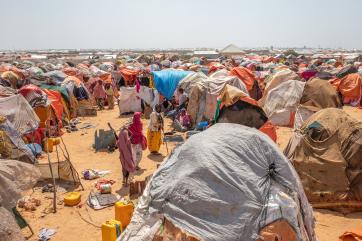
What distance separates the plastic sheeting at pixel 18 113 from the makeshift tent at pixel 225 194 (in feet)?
23.2

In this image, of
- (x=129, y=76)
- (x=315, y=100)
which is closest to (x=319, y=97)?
(x=315, y=100)

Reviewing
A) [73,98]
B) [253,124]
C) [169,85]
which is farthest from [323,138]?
[73,98]

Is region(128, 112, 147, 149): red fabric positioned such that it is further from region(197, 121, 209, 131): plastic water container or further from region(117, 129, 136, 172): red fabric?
region(197, 121, 209, 131): plastic water container

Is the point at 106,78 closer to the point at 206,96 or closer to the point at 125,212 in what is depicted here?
the point at 206,96

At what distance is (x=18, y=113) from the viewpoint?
1004cm

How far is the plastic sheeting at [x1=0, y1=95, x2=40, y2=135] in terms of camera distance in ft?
32.6

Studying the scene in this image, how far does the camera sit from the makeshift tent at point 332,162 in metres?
7.14

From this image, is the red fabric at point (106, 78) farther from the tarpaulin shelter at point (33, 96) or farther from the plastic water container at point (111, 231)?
the plastic water container at point (111, 231)

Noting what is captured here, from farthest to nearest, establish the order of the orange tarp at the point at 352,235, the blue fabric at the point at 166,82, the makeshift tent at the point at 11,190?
1. the blue fabric at the point at 166,82
2. the orange tarp at the point at 352,235
3. the makeshift tent at the point at 11,190

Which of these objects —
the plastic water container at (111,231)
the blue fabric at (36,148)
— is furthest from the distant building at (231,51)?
the plastic water container at (111,231)

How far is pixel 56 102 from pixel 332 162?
11584mm

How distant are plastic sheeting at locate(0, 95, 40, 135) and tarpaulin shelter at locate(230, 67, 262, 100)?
10.2 m

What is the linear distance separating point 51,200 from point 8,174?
2.65 meters

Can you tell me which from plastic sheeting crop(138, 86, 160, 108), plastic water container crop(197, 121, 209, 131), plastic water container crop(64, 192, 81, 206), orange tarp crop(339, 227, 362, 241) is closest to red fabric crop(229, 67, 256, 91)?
plastic sheeting crop(138, 86, 160, 108)
